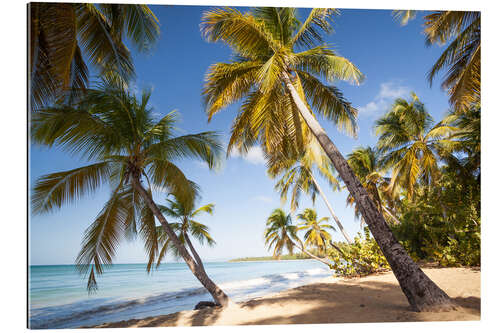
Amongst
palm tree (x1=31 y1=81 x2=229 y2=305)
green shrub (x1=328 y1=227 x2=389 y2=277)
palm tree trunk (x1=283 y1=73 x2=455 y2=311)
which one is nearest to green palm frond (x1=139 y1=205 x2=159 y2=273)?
palm tree (x1=31 y1=81 x2=229 y2=305)

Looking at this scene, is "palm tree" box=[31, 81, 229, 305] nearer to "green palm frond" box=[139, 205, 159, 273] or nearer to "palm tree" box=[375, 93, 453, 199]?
"green palm frond" box=[139, 205, 159, 273]

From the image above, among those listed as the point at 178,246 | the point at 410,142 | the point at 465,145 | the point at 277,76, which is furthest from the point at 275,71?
the point at 410,142

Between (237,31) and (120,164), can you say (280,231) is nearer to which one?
(120,164)

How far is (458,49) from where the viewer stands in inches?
144

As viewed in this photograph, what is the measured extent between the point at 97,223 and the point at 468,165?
721cm

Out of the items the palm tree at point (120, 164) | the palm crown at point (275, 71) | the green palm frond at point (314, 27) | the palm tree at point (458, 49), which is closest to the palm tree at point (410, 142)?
the palm tree at point (458, 49)

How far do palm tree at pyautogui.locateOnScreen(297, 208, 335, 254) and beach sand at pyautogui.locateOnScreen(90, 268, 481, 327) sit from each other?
25.0 ft

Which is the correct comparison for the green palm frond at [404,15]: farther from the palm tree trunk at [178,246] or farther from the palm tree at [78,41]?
the palm tree trunk at [178,246]

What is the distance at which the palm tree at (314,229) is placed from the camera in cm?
1165

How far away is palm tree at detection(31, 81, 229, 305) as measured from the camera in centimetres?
344

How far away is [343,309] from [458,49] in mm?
3991

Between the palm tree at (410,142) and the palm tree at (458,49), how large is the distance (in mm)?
1559

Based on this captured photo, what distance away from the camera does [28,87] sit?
2.69 m

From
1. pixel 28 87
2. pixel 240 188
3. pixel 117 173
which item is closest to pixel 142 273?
pixel 240 188
